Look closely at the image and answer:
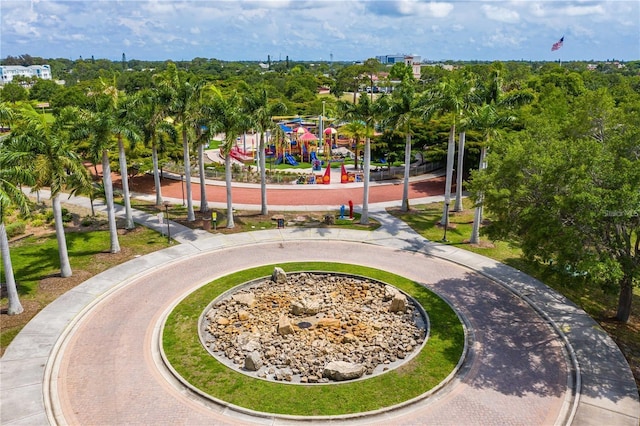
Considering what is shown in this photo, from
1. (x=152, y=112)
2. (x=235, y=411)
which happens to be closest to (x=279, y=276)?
(x=235, y=411)

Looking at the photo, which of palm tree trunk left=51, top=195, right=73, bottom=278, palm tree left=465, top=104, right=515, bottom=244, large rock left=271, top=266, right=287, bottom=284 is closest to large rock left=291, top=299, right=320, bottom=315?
large rock left=271, top=266, right=287, bottom=284

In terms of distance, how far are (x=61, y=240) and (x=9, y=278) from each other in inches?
180

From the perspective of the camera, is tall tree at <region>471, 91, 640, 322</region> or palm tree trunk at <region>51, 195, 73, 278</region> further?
palm tree trunk at <region>51, 195, 73, 278</region>

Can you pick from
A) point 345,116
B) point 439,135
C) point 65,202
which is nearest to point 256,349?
point 345,116

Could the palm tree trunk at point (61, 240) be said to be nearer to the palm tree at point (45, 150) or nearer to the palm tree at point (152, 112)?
the palm tree at point (45, 150)

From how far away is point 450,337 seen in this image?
871 inches

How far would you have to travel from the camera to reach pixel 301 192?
48219 mm

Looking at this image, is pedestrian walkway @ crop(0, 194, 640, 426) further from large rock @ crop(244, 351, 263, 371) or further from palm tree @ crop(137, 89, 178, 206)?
palm tree @ crop(137, 89, 178, 206)

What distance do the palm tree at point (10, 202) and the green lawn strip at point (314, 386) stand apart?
8131 mm

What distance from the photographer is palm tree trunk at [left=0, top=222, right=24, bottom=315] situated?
74.1 ft

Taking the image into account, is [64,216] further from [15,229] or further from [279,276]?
[279,276]

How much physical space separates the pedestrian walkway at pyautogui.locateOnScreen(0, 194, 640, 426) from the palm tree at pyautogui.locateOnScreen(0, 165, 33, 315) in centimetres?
163

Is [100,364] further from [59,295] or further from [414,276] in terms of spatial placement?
[414,276]

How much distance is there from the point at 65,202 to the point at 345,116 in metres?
27.9
